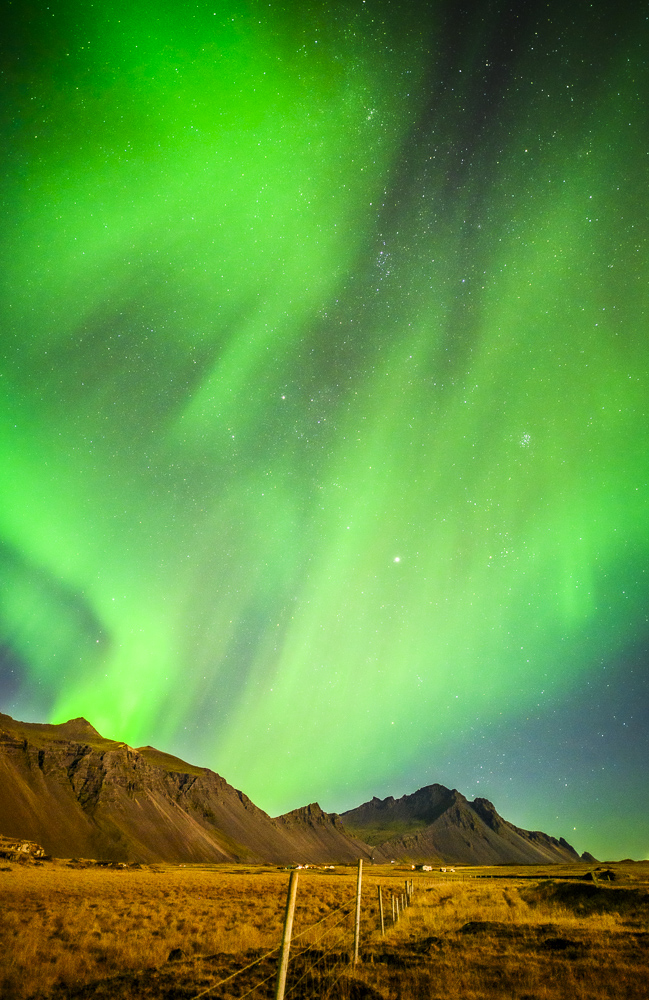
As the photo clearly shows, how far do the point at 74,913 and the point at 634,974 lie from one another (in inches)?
775

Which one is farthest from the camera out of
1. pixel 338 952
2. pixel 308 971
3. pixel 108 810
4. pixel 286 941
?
pixel 108 810

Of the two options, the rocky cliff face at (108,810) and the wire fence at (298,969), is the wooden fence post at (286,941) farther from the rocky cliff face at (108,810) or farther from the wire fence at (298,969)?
the rocky cliff face at (108,810)

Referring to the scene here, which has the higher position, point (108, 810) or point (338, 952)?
point (338, 952)

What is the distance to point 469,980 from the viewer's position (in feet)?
28.9

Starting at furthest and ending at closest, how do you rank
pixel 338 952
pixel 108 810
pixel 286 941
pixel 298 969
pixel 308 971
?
pixel 108 810 < pixel 338 952 < pixel 298 969 < pixel 308 971 < pixel 286 941

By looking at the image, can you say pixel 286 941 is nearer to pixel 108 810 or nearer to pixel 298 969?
pixel 298 969

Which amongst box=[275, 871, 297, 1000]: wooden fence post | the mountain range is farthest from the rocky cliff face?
box=[275, 871, 297, 1000]: wooden fence post

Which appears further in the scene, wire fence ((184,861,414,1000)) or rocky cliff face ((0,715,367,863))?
rocky cliff face ((0,715,367,863))

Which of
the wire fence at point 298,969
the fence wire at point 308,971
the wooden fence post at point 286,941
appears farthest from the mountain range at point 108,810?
the wooden fence post at point 286,941

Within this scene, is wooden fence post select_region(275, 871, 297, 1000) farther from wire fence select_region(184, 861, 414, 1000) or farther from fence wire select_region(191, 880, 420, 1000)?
fence wire select_region(191, 880, 420, 1000)

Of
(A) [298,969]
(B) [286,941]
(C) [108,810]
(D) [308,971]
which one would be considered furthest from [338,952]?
(C) [108,810]

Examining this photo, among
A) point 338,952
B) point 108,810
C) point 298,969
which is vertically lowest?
point 108,810

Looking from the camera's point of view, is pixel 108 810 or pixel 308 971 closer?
pixel 308 971

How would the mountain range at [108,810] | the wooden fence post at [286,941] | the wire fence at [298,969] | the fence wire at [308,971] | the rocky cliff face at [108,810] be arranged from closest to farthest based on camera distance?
the wooden fence post at [286,941] < the wire fence at [298,969] < the fence wire at [308,971] < the mountain range at [108,810] < the rocky cliff face at [108,810]
